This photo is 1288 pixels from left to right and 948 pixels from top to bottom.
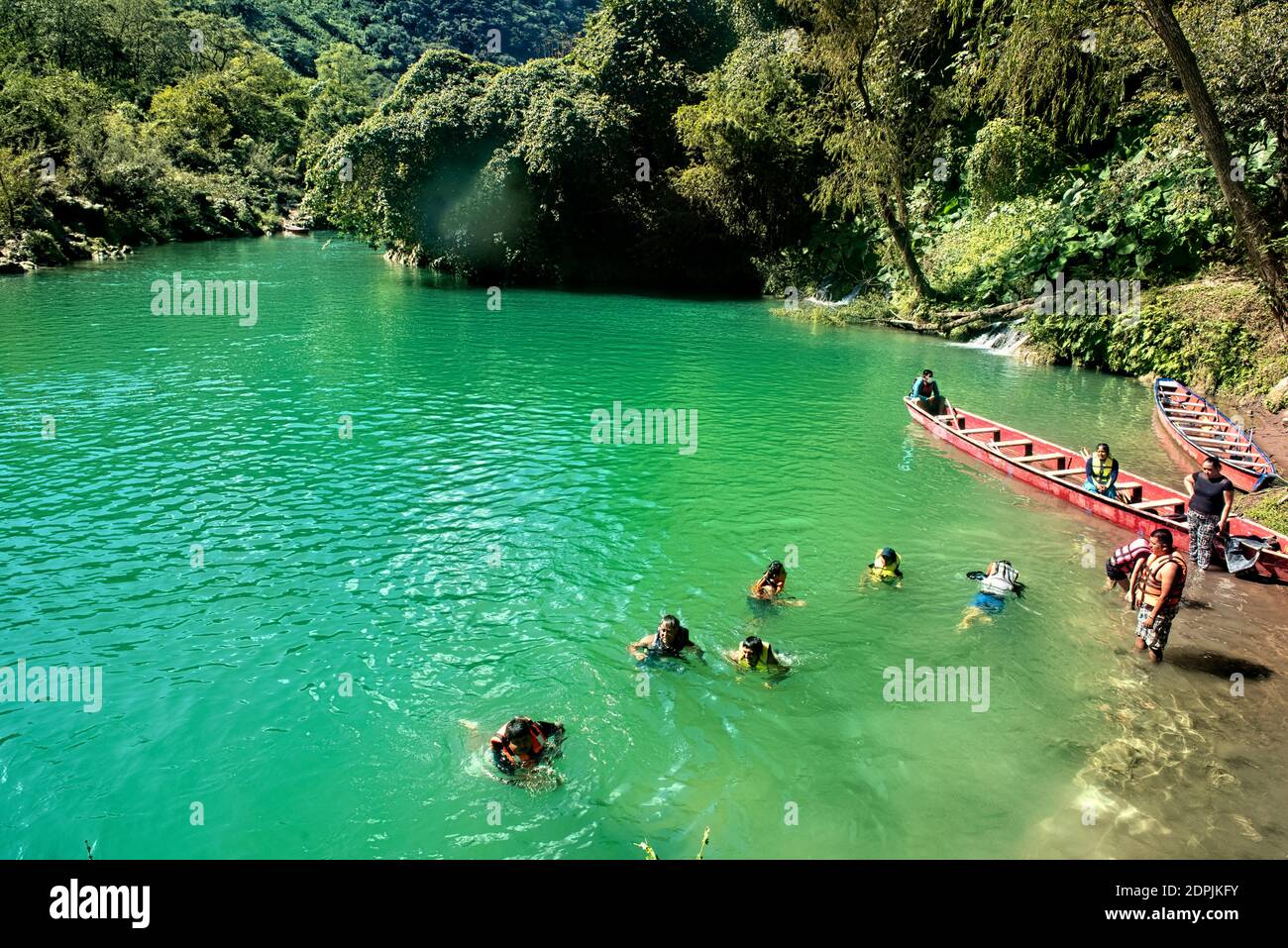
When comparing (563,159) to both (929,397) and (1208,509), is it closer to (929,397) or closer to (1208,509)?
(929,397)

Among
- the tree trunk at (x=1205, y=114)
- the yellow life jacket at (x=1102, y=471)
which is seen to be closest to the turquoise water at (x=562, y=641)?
the yellow life jacket at (x=1102, y=471)

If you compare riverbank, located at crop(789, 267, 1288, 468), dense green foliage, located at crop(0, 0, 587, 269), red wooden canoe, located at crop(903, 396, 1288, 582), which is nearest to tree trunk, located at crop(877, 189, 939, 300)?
riverbank, located at crop(789, 267, 1288, 468)

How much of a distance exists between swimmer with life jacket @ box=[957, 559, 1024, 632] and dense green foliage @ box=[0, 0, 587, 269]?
5856 centimetres

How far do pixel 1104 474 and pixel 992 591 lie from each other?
208 inches

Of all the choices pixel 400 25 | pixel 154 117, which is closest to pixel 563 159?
pixel 154 117

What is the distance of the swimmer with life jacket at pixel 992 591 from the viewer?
1209 centimetres

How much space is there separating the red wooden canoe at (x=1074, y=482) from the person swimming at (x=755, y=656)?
27.9 feet

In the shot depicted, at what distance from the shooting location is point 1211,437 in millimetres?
19156

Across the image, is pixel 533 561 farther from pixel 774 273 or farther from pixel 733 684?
pixel 774 273

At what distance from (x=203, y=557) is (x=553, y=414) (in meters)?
10.8

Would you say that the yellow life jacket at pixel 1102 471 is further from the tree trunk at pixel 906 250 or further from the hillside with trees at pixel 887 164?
the tree trunk at pixel 906 250

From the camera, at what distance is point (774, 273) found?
48.8 m

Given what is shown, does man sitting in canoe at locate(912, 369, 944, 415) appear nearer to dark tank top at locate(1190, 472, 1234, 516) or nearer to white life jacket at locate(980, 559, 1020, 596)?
dark tank top at locate(1190, 472, 1234, 516)
